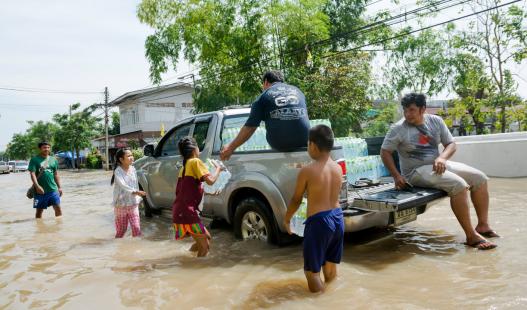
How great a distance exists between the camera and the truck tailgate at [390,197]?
3.96m

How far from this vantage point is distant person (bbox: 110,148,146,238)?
5.55 m

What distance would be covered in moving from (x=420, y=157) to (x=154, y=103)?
3520cm

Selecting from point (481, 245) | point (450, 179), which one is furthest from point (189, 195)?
point (481, 245)

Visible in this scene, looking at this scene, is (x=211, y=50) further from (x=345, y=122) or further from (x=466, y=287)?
(x=466, y=287)

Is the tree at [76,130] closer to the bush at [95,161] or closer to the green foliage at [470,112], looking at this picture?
the bush at [95,161]

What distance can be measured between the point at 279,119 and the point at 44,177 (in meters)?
5.32

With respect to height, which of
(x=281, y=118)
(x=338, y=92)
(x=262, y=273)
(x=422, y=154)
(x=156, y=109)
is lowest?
(x=262, y=273)

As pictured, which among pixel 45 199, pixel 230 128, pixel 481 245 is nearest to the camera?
pixel 481 245

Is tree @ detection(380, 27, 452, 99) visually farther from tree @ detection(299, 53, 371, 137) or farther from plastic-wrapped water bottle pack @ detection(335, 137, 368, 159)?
plastic-wrapped water bottle pack @ detection(335, 137, 368, 159)

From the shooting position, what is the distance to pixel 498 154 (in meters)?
11.6

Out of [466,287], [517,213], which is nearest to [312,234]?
[466,287]

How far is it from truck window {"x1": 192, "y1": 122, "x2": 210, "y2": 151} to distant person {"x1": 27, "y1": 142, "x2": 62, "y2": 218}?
3200 millimetres

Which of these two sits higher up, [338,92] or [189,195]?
[338,92]

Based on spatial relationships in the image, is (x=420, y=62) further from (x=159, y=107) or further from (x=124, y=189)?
(x=159, y=107)
